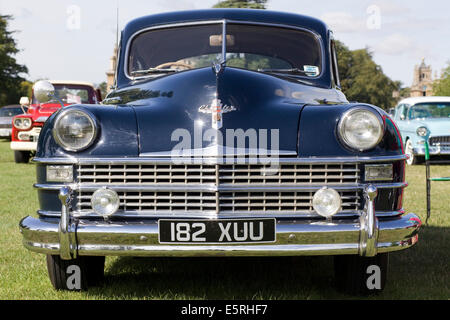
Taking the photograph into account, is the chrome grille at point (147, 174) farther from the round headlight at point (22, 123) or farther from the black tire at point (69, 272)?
the round headlight at point (22, 123)

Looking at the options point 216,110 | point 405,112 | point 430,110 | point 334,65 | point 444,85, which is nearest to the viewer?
point 216,110

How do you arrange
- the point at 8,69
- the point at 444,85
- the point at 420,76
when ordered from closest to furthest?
the point at 8,69, the point at 444,85, the point at 420,76

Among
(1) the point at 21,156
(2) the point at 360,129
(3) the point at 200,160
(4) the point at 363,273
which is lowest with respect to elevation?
(1) the point at 21,156

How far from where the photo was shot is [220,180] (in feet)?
9.80

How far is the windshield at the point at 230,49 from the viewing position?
4.30 meters

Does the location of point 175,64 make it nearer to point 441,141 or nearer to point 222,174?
point 222,174

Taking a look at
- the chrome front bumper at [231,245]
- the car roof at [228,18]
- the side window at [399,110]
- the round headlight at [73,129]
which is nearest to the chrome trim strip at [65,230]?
the chrome front bumper at [231,245]

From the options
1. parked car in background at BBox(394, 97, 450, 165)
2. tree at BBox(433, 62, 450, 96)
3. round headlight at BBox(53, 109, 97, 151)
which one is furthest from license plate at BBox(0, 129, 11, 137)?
tree at BBox(433, 62, 450, 96)

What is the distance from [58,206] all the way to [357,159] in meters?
1.59

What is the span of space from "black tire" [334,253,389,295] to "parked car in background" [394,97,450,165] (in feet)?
32.6

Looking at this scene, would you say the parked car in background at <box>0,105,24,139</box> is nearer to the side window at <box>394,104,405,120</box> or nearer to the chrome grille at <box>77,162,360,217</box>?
the side window at <box>394,104,405,120</box>

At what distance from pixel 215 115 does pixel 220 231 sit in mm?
627

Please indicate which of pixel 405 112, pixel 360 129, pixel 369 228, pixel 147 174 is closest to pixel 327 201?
pixel 369 228
